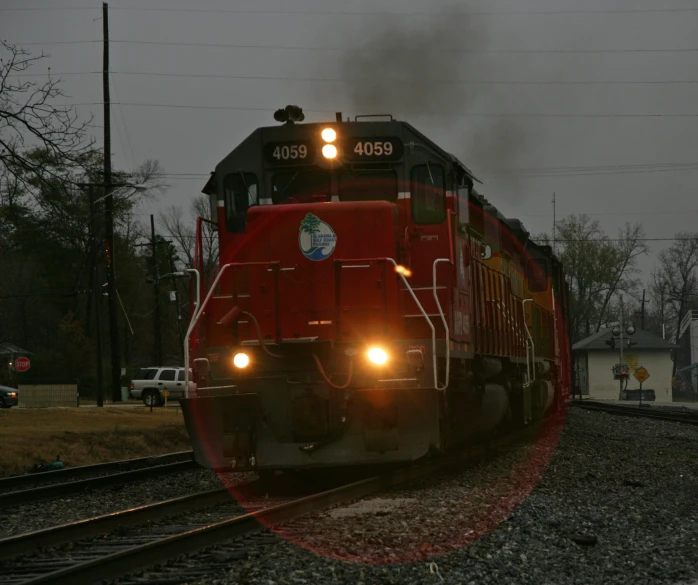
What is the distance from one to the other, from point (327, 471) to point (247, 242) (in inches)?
133

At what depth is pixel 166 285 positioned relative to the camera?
75750 millimetres

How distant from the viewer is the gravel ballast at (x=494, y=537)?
20.0ft

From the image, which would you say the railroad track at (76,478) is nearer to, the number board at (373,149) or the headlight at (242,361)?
the headlight at (242,361)

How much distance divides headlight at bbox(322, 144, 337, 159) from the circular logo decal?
29.6 inches

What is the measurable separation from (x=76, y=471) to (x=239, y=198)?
5504 mm

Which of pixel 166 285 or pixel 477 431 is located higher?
pixel 166 285

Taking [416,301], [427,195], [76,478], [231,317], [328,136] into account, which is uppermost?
[328,136]

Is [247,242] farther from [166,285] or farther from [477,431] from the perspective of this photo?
[166,285]

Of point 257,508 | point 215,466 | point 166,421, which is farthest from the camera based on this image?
point 166,421

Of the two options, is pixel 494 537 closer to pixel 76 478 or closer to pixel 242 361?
pixel 242 361

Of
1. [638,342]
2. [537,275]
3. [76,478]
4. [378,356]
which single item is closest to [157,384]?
[537,275]

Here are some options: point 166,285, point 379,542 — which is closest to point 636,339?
point 166,285

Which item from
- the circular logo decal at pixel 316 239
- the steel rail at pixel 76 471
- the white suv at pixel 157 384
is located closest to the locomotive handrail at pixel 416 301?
the circular logo decal at pixel 316 239

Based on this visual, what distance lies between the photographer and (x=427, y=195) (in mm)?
10773
